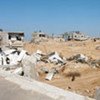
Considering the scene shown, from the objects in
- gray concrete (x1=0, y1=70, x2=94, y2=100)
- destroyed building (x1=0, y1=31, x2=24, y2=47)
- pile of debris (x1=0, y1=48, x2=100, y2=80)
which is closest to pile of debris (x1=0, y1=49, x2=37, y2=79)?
pile of debris (x1=0, y1=48, x2=100, y2=80)

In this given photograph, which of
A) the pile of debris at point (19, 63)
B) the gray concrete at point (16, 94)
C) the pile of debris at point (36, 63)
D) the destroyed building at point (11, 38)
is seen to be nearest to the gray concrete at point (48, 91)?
the gray concrete at point (16, 94)

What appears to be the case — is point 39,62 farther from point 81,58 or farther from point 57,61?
point 81,58

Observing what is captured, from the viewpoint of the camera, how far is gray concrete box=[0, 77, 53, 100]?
3.27 meters

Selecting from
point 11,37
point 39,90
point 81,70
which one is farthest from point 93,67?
point 11,37

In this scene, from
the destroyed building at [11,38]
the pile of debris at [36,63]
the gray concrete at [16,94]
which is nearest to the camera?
the gray concrete at [16,94]

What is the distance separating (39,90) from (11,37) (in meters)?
25.3

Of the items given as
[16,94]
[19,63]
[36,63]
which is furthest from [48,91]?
[36,63]

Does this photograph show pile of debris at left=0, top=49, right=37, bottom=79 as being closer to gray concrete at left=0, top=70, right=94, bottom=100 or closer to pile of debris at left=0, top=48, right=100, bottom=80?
pile of debris at left=0, top=48, right=100, bottom=80

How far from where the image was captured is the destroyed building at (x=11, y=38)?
25353mm

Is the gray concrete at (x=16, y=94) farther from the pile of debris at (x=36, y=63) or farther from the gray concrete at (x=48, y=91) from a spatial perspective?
the pile of debris at (x=36, y=63)

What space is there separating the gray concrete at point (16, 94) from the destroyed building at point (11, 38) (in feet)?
69.0

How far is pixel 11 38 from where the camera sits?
2812 centimetres

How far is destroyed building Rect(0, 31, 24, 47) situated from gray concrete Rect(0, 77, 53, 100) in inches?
828

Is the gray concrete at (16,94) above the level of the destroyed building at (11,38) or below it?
above
